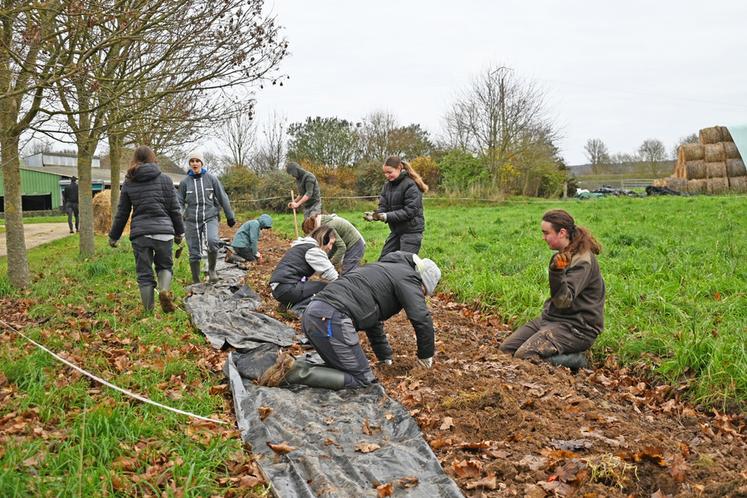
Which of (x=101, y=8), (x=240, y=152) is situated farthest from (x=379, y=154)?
(x=101, y=8)

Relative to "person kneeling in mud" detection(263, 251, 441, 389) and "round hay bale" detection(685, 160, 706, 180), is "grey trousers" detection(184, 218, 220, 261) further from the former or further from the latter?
"round hay bale" detection(685, 160, 706, 180)

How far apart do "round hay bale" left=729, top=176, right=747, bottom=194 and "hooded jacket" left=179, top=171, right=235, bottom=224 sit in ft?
93.2

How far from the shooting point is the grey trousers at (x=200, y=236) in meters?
8.08

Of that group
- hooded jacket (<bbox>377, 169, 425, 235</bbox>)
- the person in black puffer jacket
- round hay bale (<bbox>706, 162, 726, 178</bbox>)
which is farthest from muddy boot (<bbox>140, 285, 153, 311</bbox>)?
round hay bale (<bbox>706, 162, 726, 178</bbox>)

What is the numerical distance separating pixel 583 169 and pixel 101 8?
60.0 metres

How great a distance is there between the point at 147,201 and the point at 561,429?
15.8 ft

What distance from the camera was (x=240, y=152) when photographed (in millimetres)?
40969

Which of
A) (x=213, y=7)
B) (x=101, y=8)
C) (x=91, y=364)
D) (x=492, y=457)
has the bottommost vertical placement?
(x=492, y=457)

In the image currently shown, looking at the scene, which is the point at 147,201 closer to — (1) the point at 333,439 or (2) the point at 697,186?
(1) the point at 333,439

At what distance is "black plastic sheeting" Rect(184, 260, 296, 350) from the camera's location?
18.2 feet

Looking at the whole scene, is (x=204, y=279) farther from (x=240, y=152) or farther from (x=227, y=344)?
(x=240, y=152)

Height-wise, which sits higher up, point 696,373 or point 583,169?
point 583,169

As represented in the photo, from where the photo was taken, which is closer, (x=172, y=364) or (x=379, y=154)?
(x=172, y=364)

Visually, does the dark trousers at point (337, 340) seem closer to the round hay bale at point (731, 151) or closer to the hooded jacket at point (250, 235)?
the hooded jacket at point (250, 235)
